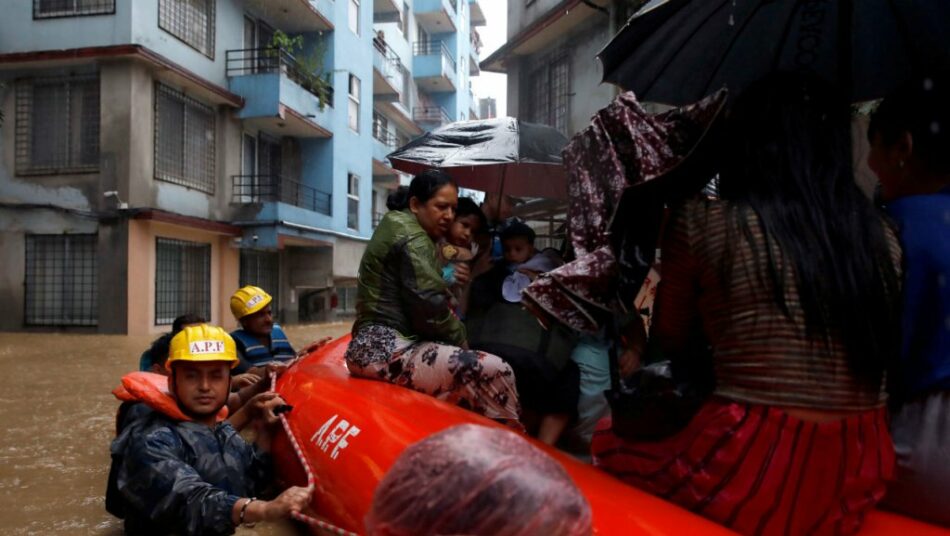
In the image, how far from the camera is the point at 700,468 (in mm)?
1766

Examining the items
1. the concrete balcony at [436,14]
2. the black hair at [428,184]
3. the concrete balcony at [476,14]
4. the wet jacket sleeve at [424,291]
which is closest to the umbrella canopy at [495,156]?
the black hair at [428,184]

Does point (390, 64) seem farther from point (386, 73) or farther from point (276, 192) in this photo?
point (276, 192)

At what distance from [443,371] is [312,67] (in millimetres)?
15934

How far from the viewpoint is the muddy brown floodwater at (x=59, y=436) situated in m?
3.66

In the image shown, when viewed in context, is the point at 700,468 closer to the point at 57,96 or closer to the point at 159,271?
the point at 159,271

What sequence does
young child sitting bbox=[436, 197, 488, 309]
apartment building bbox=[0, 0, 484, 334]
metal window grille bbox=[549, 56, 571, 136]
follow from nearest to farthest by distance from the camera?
young child sitting bbox=[436, 197, 488, 309] < apartment building bbox=[0, 0, 484, 334] < metal window grille bbox=[549, 56, 571, 136]

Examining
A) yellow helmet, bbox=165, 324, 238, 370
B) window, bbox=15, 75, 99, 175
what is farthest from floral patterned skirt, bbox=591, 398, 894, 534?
window, bbox=15, 75, 99, 175

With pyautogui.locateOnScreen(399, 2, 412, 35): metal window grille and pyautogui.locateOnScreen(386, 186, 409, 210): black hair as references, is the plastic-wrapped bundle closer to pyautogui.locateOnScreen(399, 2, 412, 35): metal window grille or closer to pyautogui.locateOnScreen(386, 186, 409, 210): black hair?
pyautogui.locateOnScreen(386, 186, 409, 210): black hair

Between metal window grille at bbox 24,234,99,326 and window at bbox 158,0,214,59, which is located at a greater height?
window at bbox 158,0,214,59

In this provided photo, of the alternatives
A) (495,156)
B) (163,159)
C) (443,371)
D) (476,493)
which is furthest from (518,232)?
(163,159)

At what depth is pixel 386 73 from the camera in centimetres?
2377

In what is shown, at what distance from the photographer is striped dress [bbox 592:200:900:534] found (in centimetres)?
161

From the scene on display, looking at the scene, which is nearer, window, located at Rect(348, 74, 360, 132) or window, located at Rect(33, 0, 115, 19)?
window, located at Rect(33, 0, 115, 19)

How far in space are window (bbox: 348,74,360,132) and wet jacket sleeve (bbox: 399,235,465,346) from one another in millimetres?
18014
